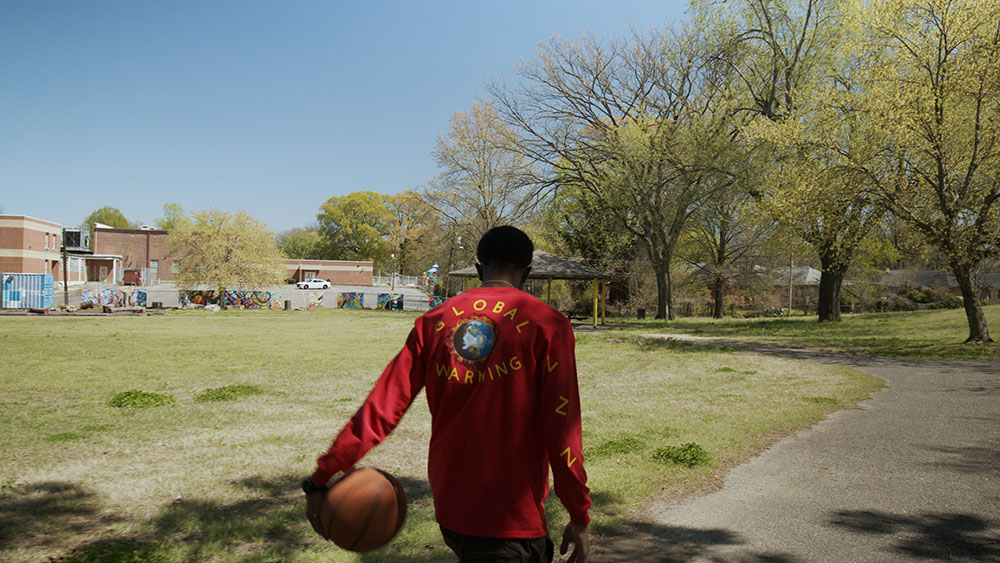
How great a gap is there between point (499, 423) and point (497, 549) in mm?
440

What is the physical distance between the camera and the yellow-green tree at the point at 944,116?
1617 centimetres

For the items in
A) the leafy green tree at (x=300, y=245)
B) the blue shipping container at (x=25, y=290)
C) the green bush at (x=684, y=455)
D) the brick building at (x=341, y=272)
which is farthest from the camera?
the leafy green tree at (x=300, y=245)

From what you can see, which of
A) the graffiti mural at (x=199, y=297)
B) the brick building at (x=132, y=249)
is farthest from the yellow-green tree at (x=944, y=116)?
the brick building at (x=132, y=249)

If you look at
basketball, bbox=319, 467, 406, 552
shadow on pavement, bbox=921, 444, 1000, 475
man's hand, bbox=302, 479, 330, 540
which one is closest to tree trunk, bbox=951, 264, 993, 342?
shadow on pavement, bbox=921, 444, 1000, 475

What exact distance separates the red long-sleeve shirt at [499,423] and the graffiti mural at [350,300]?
4999cm

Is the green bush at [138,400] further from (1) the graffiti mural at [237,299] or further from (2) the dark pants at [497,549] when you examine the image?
(1) the graffiti mural at [237,299]

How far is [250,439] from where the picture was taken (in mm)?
7113

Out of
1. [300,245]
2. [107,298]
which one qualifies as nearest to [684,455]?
[107,298]

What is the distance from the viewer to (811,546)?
4.25m

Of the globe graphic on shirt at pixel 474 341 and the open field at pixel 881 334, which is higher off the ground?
the globe graphic on shirt at pixel 474 341

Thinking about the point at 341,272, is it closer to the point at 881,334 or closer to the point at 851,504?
the point at 881,334

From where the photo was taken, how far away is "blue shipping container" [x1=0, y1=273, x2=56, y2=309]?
37719mm

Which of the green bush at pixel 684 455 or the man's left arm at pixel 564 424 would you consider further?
the green bush at pixel 684 455

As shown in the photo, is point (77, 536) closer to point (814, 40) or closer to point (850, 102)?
point (850, 102)
